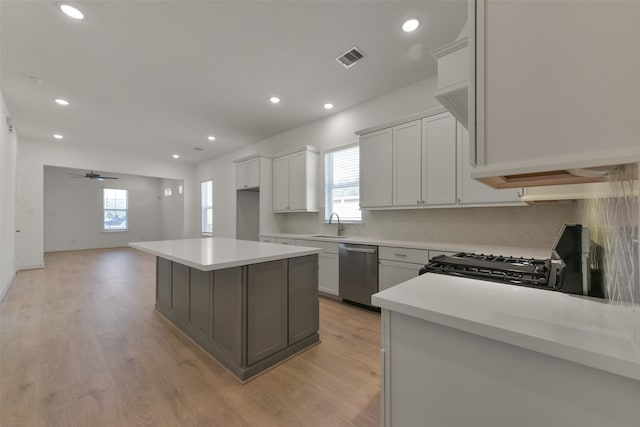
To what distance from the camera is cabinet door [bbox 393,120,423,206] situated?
10.00 ft

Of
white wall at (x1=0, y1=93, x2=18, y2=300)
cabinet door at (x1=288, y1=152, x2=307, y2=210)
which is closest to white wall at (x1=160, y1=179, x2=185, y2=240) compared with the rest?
white wall at (x1=0, y1=93, x2=18, y2=300)

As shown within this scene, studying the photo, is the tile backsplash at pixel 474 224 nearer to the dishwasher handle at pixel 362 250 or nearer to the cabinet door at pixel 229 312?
the dishwasher handle at pixel 362 250

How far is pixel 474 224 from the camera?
2918 millimetres

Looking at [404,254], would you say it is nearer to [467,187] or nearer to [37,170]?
[467,187]

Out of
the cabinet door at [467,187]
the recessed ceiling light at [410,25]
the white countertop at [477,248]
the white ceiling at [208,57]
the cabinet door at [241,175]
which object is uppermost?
the recessed ceiling light at [410,25]

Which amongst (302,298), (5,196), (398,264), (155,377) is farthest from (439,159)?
(5,196)

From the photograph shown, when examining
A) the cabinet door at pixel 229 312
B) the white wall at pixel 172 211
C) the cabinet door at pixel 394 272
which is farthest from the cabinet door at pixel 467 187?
the white wall at pixel 172 211

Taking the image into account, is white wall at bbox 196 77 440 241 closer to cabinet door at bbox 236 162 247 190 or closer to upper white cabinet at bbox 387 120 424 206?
upper white cabinet at bbox 387 120 424 206

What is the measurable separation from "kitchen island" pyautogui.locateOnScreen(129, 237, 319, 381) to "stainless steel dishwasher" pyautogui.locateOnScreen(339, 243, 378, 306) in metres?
0.94

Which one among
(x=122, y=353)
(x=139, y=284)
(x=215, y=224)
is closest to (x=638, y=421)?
(x=122, y=353)

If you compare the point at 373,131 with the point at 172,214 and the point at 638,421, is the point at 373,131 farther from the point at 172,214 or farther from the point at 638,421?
the point at 172,214

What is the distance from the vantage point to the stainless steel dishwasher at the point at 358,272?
310cm

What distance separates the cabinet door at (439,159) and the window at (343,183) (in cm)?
121

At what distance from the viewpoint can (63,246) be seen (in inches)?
346
